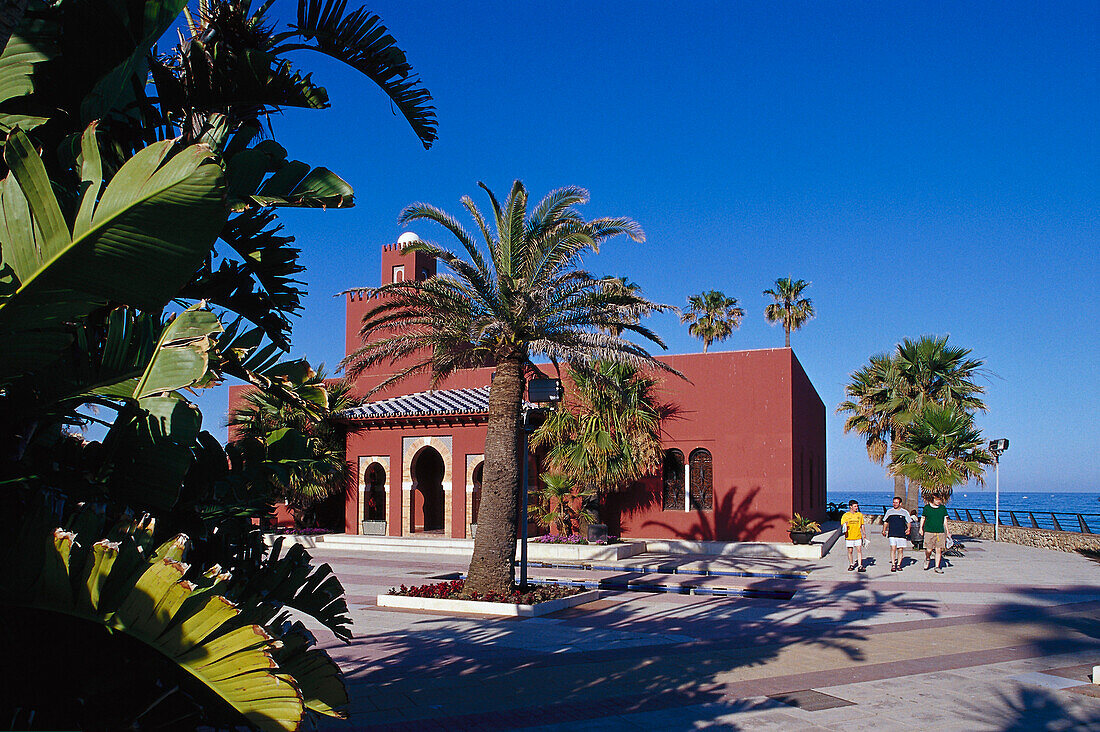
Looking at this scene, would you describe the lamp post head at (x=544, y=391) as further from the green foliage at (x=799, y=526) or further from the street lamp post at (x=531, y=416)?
the green foliage at (x=799, y=526)

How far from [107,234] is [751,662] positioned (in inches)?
336

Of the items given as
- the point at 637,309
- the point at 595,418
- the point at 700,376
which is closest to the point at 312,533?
the point at 595,418

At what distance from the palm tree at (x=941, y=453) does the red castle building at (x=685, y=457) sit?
3294 mm

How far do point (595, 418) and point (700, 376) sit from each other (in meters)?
3.71

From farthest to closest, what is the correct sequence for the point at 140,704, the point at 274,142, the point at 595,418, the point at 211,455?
the point at 595,418
the point at 274,142
the point at 211,455
the point at 140,704

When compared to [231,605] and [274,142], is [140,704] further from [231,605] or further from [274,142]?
[274,142]

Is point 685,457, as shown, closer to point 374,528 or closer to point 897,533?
point 897,533

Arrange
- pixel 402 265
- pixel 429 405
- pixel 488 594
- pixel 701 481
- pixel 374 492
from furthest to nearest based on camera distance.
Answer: pixel 402 265 < pixel 374 492 < pixel 429 405 < pixel 701 481 < pixel 488 594

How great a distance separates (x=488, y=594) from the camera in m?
13.0

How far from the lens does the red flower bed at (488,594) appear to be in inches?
513

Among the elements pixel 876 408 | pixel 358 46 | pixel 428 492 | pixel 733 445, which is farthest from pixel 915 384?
pixel 358 46

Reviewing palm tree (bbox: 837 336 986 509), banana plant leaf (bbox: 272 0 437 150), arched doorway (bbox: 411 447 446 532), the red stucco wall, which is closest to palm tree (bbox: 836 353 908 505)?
palm tree (bbox: 837 336 986 509)

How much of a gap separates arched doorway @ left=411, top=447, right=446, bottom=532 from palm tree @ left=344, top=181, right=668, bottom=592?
13.9 meters

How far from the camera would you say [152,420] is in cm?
349
